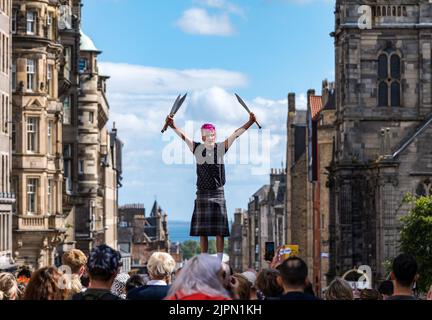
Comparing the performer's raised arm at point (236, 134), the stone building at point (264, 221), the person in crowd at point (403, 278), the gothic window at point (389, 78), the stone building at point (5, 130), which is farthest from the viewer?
the stone building at point (264, 221)

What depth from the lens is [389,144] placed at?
68.4 meters

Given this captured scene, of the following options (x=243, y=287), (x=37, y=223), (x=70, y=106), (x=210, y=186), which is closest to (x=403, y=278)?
(x=243, y=287)

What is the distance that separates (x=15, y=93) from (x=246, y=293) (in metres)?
43.1

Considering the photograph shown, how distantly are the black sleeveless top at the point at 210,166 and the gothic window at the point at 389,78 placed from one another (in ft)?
173

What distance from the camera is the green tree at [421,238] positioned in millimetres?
54531

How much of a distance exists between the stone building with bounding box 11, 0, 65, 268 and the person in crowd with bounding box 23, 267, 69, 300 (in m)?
43.0

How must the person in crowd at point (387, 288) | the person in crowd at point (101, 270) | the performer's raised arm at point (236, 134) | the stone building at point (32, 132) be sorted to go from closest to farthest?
the person in crowd at point (101, 270)
the performer's raised arm at point (236, 134)
the person in crowd at point (387, 288)
the stone building at point (32, 132)

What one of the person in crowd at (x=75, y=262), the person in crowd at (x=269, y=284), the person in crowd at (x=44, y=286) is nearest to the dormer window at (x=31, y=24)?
the person in crowd at (x=75, y=262)

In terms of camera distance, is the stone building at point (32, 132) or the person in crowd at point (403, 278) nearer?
the person in crowd at point (403, 278)

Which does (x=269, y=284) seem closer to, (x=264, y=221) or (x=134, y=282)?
(x=134, y=282)

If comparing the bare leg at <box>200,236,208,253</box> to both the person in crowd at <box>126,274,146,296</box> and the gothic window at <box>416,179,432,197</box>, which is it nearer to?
the person in crowd at <box>126,274,146,296</box>

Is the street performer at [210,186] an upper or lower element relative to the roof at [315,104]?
lower

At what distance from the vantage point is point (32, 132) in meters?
57.9

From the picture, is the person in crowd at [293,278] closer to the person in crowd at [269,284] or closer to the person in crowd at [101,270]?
the person in crowd at [101,270]
